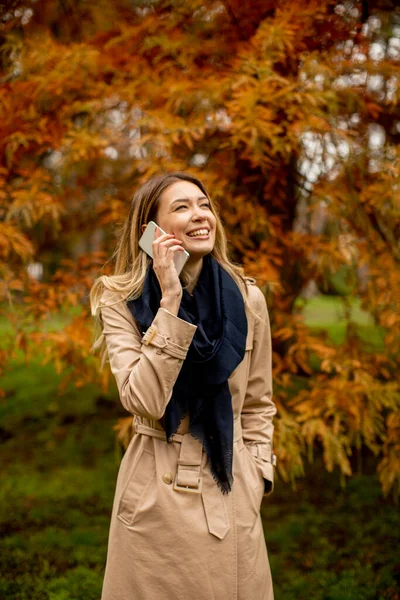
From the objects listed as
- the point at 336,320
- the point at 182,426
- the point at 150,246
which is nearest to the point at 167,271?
the point at 150,246

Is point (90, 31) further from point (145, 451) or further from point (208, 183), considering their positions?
point (145, 451)

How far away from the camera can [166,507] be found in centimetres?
203

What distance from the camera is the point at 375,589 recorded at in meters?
3.47

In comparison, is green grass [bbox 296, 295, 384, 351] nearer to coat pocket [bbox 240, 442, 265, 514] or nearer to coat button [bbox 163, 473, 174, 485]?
coat pocket [bbox 240, 442, 265, 514]

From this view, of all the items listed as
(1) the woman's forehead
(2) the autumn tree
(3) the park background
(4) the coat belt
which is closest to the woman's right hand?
(1) the woman's forehead

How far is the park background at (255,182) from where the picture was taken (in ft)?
10.8

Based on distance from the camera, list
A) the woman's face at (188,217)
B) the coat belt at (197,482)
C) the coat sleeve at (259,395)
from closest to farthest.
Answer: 1. the coat belt at (197,482)
2. the woman's face at (188,217)
3. the coat sleeve at (259,395)

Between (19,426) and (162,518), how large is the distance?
471 centimetres

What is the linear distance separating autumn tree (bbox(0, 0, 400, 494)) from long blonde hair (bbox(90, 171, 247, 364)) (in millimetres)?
907

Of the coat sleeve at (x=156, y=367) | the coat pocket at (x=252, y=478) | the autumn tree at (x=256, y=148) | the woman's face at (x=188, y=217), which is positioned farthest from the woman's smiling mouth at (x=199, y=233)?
the autumn tree at (x=256, y=148)

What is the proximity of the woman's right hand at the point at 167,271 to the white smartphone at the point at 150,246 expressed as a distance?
0.02 m

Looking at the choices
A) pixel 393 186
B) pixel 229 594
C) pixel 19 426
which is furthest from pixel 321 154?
pixel 19 426

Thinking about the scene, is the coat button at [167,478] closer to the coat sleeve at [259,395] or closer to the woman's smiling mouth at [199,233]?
the coat sleeve at [259,395]

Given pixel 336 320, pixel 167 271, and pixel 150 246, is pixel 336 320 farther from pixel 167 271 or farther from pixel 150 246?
pixel 167 271
